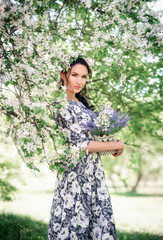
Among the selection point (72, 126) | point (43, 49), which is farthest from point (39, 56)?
point (72, 126)

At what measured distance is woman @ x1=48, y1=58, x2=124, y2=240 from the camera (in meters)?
2.25

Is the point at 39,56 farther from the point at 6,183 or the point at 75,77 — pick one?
the point at 6,183


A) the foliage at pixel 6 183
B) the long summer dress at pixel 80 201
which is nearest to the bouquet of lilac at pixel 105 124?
the long summer dress at pixel 80 201

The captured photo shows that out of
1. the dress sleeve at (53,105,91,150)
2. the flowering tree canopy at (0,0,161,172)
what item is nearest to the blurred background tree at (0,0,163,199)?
the flowering tree canopy at (0,0,161,172)

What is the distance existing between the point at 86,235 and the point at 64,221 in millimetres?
259

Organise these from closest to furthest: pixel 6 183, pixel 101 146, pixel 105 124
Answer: pixel 105 124 < pixel 101 146 < pixel 6 183

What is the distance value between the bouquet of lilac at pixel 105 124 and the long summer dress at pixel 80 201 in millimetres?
127

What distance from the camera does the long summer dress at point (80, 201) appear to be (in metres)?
2.25

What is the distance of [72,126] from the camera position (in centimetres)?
237

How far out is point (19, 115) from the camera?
2.51 m

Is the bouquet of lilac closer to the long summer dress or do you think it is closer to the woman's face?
the long summer dress

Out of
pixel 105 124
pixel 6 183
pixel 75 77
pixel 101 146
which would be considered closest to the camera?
pixel 105 124

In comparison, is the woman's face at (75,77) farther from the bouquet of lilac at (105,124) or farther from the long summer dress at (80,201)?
the bouquet of lilac at (105,124)

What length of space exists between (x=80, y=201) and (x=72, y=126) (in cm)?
75
